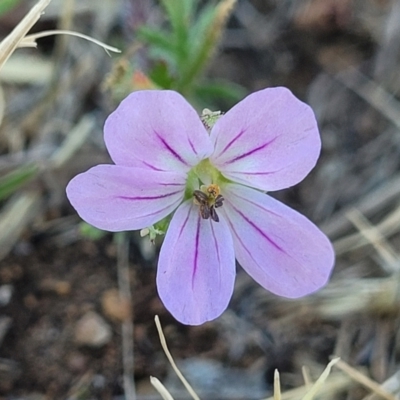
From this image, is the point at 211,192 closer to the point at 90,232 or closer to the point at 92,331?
the point at 90,232

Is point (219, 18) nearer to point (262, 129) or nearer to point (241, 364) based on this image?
point (262, 129)

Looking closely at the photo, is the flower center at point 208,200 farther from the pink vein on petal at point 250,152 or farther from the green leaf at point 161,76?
the green leaf at point 161,76

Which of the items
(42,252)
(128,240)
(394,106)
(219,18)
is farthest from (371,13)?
(42,252)

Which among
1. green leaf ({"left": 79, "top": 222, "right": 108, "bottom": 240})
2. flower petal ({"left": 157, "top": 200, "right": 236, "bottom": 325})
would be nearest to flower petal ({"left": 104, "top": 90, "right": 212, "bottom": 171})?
flower petal ({"left": 157, "top": 200, "right": 236, "bottom": 325})

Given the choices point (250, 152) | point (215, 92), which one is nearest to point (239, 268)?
point (215, 92)

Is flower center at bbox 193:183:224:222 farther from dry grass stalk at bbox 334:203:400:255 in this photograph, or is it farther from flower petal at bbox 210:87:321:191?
dry grass stalk at bbox 334:203:400:255
